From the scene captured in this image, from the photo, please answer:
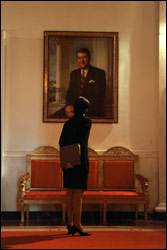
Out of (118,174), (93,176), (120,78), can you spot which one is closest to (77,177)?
(93,176)

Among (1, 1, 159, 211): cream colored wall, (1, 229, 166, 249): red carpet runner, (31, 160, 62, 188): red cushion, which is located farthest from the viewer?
(1, 1, 159, 211): cream colored wall

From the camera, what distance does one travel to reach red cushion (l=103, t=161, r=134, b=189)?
24.0ft

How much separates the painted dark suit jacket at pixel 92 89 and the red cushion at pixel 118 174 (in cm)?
94

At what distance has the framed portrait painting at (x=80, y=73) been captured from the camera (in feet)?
24.7

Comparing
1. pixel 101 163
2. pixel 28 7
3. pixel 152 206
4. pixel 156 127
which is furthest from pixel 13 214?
pixel 28 7

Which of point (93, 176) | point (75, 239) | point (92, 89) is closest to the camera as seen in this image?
point (75, 239)

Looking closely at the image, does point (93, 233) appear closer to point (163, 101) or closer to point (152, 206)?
point (152, 206)

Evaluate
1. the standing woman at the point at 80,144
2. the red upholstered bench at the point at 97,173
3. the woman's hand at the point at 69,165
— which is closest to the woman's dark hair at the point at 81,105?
the standing woman at the point at 80,144

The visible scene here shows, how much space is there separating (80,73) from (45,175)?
74.8 inches

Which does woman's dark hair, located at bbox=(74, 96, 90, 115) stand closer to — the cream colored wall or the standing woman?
the standing woman

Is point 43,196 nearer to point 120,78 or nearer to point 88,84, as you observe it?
point 88,84

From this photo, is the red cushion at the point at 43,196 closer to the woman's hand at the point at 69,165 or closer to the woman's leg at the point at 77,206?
the woman's leg at the point at 77,206

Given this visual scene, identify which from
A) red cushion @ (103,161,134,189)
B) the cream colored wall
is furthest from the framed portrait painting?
red cushion @ (103,161,134,189)

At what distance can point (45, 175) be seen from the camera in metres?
7.27
